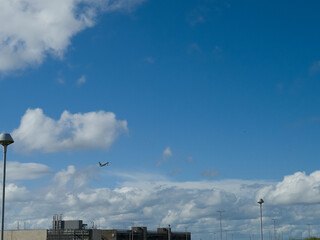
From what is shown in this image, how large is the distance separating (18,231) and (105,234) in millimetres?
25852

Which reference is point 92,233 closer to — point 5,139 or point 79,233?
point 79,233

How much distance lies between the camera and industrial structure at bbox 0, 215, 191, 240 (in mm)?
122062

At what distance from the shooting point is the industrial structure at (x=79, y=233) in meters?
122

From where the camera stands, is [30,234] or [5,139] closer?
[5,139]

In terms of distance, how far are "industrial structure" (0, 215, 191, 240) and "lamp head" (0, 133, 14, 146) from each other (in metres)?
95.5

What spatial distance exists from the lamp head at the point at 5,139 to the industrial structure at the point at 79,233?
3758 inches

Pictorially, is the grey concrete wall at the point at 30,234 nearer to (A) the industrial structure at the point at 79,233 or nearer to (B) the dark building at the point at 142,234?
(A) the industrial structure at the point at 79,233

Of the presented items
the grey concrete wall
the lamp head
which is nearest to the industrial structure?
the grey concrete wall

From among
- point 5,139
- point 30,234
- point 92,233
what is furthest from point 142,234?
point 5,139

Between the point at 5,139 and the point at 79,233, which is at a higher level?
the point at 5,139

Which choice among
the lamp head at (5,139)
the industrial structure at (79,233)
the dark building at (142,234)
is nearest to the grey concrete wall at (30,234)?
the industrial structure at (79,233)

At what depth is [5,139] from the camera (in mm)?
29328

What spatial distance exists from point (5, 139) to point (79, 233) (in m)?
104

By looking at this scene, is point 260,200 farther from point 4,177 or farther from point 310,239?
point 4,177
